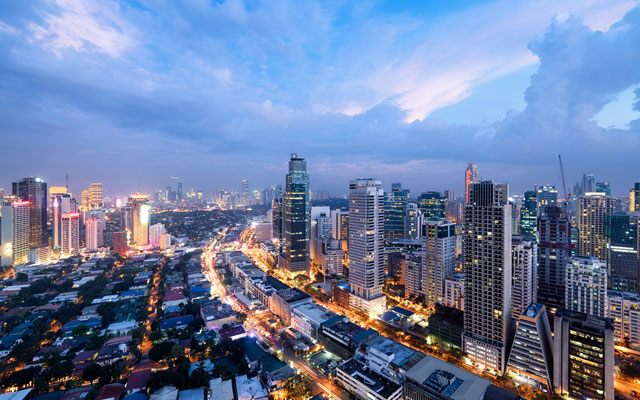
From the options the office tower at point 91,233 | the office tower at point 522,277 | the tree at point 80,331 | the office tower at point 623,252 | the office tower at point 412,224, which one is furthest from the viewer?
the office tower at point 91,233

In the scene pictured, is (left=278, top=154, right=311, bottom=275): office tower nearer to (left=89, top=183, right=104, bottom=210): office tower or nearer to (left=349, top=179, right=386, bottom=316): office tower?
(left=349, top=179, right=386, bottom=316): office tower

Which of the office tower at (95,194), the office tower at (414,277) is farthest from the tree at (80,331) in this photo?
the office tower at (95,194)

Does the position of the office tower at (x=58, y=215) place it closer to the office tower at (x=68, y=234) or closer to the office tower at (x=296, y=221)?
the office tower at (x=68, y=234)

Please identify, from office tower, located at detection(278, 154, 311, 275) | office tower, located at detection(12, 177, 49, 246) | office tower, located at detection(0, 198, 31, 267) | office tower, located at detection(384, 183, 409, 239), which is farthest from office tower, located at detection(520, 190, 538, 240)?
office tower, located at detection(12, 177, 49, 246)

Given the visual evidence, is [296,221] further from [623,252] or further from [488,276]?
[623,252]

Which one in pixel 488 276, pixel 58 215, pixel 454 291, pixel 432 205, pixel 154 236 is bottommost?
pixel 454 291

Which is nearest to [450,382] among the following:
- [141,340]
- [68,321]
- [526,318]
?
[526,318]

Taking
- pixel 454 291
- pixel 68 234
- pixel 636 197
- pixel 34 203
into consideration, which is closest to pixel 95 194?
pixel 68 234
